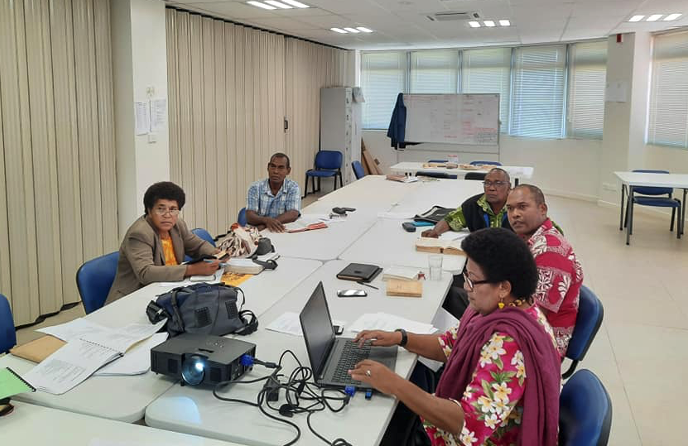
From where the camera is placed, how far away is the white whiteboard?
10820 mm

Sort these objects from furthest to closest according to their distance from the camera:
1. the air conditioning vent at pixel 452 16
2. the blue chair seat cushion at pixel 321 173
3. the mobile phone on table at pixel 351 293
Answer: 1. the blue chair seat cushion at pixel 321 173
2. the air conditioning vent at pixel 452 16
3. the mobile phone on table at pixel 351 293

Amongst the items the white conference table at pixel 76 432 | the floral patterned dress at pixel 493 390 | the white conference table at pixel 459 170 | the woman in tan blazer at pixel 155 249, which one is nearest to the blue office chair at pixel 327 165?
the white conference table at pixel 459 170

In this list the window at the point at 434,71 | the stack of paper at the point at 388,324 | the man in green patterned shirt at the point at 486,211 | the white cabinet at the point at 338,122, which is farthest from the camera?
the window at the point at 434,71

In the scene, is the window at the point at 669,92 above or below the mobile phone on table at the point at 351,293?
above

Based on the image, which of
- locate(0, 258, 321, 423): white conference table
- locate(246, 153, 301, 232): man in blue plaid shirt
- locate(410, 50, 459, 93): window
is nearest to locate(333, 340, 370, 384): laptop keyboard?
locate(0, 258, 321, 423): white conference table

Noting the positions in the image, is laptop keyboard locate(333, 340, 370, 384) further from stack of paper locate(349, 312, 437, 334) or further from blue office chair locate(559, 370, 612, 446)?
blue office chair locate(559, 370, 612, 446)

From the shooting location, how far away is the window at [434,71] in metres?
11.7

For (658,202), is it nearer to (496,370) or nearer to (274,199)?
(274,199)

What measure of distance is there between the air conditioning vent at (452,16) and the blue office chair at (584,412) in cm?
563

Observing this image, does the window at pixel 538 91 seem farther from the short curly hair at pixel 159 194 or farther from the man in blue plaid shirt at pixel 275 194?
the short curly hair at pixel 159 194

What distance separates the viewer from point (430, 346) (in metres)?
2.27

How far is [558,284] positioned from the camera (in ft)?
8.51

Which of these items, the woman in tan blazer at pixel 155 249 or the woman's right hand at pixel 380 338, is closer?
the woman's right hand at pixel 380 338

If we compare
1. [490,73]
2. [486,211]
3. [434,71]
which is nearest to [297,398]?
[486,211]
